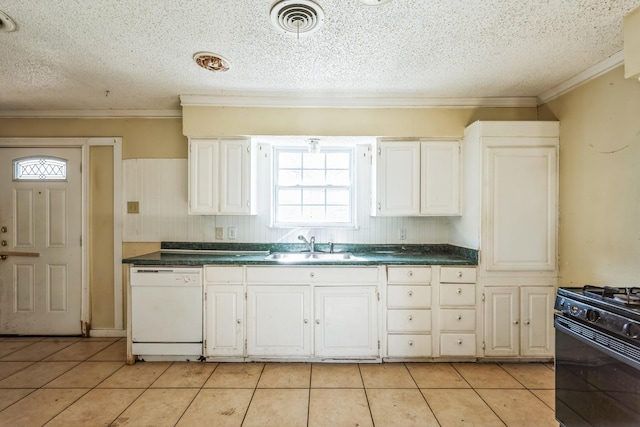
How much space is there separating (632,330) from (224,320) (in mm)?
2658

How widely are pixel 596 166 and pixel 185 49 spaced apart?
3.16 meters

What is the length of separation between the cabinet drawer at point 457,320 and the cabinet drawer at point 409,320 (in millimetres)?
127

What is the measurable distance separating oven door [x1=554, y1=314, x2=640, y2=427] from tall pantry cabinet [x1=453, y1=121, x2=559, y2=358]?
97 centimetres

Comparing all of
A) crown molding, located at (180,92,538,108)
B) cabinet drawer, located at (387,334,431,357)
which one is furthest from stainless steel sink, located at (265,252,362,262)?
crown molding, located at (180,92,538,108)

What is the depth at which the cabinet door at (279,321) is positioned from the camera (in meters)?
2.75

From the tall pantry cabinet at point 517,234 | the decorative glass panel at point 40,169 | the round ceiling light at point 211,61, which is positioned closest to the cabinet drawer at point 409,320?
the tall pantry cabinet at point 517,234

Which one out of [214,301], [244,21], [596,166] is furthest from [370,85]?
[214,301]

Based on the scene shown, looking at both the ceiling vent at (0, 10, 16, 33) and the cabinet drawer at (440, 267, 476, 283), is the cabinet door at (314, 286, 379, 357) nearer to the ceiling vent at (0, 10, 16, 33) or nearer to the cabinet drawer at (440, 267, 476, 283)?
the cabinet drawer at (440, 267, 476, 283)

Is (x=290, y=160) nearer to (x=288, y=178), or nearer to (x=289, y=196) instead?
(x=288, y=178)

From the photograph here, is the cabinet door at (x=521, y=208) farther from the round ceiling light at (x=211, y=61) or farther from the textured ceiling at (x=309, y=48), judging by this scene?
the round ceiling light at (x=211, y=61)

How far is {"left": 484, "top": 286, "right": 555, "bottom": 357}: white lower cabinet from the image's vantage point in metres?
2.74

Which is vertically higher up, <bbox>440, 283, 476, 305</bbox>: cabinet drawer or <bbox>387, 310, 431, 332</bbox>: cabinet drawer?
<bbox>440, 283, 476, 305</bbox>: cabinet drawer

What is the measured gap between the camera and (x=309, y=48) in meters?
2.15

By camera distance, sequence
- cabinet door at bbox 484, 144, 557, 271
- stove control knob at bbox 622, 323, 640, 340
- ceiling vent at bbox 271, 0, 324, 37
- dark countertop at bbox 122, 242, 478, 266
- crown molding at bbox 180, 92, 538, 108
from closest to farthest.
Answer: stove control knob at bbox 622, 323, 640, 340 < ceiling vent at bbox 271, 0, 324, 37 < cabinet door at bbox 484, 144, 557, 271 < crown molding at bbox 180, 92, 538, 108 < dark countertop at bbox 122, 242, 478, 266
